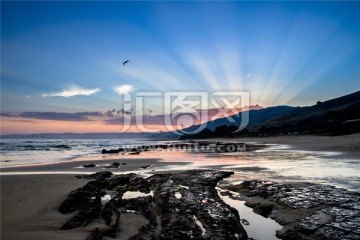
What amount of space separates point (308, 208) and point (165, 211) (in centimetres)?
456

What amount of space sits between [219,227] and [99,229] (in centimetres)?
322

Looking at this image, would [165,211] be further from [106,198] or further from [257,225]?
[106,198]

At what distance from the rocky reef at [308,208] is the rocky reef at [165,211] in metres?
1.35

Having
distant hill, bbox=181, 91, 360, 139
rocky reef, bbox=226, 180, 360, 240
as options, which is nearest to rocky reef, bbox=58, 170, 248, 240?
rocky reef, bbox=226, 180, 360, 240

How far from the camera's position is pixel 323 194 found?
9.57 m

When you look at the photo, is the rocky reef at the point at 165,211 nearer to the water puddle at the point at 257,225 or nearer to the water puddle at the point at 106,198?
the water puddle at the point at 106,198

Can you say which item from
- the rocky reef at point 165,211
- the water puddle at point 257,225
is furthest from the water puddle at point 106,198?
the water puddle at point 257,225

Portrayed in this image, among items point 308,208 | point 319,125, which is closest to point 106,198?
point 308,208

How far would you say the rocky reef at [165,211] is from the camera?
21.8ft

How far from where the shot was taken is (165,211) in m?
8.47

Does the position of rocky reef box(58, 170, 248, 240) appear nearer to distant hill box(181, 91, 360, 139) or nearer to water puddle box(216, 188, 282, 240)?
water puddle box(216, 188, 282, 240)

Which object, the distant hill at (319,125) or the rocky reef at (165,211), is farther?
the distant hill at (319,125)

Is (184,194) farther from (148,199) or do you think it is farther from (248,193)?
(248,193)

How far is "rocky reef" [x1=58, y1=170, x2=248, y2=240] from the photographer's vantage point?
6641 mm
